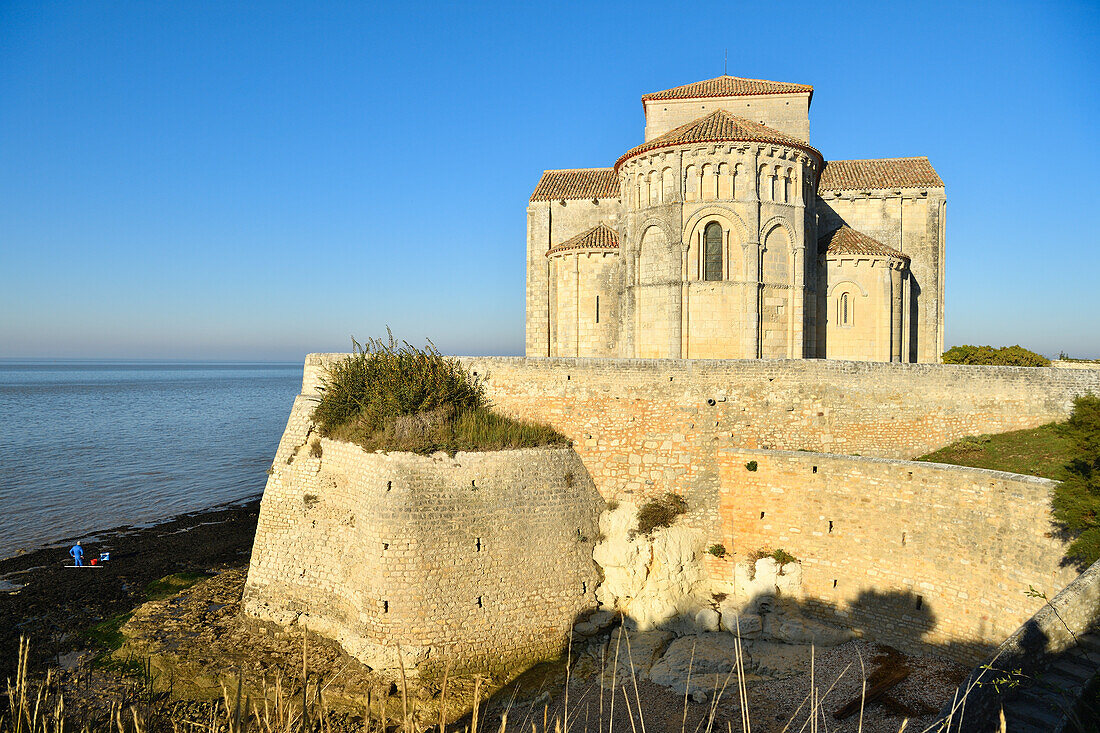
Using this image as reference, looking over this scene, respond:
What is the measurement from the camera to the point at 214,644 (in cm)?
1248

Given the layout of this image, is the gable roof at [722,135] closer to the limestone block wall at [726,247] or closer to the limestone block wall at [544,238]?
the limestone block wall at [726,247]

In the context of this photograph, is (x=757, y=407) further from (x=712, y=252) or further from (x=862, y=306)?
(x=862, y=306)

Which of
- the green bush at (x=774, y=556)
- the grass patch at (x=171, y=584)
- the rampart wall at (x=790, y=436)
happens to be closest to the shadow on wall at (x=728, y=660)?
the rampart wall at (x=790, y=436)

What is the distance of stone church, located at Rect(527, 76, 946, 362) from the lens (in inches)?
635

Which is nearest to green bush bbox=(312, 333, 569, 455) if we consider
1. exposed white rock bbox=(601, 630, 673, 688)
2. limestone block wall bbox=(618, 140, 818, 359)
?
exposed white rock bbox=(601, 630, 673, 688)

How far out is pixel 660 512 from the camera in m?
12.9

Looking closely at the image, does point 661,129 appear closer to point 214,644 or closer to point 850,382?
point 850,382

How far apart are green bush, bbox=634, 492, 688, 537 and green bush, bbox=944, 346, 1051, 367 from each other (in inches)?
451

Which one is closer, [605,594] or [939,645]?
[939,645]

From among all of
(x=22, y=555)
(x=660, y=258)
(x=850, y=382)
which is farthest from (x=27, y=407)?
(x=850, y=382)

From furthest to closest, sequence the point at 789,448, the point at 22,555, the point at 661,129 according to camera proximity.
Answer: the point at 661,129
the point at 22,555
the point at 789,448

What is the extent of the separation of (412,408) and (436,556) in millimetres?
3019

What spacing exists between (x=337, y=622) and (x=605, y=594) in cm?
525

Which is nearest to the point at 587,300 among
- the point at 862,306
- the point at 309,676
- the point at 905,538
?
the point at 862,306
